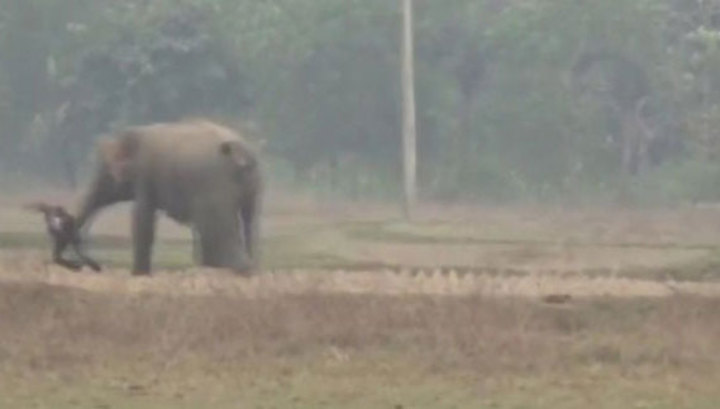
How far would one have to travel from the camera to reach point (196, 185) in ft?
68.1

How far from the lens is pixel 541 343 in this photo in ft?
47.6

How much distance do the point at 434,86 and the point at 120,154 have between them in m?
34.3

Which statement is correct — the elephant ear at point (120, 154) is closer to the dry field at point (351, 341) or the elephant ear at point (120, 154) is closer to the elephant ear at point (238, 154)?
the elephant ear at point (238, 154)

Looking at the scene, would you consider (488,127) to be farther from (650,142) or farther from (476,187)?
(650,142)

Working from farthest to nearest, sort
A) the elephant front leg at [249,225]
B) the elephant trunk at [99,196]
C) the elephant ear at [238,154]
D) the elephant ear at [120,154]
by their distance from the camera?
the elephant trunk at [99,196], the elephant ear at [120,154], the elephant front leg at [249,225], the elephant ear at [238,154]

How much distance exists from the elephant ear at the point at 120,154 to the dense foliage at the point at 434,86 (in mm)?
32478

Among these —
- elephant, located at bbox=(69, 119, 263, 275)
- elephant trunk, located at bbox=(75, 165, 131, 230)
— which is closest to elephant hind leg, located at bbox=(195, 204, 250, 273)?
elephant, located at bbox=(69, 119, 263, 275)

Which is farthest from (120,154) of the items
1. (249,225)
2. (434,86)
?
(434,86)

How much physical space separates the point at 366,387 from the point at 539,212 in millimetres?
38198

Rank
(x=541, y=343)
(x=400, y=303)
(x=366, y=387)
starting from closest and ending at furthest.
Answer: (x=366, y=387), (x=541, y=343), (x=400, y=303)

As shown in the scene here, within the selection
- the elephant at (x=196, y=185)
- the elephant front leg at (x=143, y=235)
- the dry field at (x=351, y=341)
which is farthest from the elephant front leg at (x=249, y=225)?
the elephant front leg at (x=143, y=235)

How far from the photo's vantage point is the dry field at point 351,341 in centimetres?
1254

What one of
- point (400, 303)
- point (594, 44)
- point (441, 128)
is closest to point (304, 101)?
point (441, 128)

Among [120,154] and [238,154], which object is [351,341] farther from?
[120,154]
